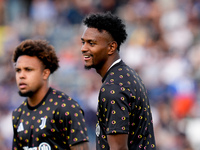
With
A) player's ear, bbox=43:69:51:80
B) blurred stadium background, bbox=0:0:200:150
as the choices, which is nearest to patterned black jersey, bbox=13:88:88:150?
player's ear, bbox=43:69:51:80

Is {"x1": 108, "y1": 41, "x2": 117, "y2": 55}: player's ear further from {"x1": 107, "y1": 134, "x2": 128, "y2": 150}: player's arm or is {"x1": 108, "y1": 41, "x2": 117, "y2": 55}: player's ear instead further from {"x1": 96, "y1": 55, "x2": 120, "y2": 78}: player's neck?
{"x1": 107, "y1": 134, "x2": 128, "y2": 150}: player's arm

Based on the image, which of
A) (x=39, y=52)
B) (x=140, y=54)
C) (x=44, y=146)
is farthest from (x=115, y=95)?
(x=140, y=54)

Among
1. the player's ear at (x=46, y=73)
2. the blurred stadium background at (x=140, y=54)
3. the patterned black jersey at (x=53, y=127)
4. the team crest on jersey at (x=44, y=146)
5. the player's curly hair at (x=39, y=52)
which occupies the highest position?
the blurred stadium background at (x=140, y=54)

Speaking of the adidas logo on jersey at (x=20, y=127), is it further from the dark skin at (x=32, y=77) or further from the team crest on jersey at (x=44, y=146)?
the team crest on jersey at (x=44, y=146)

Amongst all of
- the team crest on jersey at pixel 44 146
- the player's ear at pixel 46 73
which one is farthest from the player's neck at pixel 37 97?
the team crest on jersey at pixel 44 146

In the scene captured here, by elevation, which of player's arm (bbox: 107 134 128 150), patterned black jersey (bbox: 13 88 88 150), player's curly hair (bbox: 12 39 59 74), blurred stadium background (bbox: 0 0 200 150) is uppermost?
blurred stadium background (bbox: 0 0 200 150)

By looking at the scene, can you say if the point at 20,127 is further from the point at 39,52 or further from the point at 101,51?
the point at 101,51

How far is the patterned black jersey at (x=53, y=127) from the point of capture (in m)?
4.66

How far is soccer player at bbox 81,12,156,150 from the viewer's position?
3.61 metres

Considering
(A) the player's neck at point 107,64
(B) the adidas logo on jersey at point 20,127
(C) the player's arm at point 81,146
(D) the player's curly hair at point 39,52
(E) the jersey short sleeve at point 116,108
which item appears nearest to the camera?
(E) the jersey short sleeve at point 116,108

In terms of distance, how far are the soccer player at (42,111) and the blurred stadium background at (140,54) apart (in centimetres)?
374

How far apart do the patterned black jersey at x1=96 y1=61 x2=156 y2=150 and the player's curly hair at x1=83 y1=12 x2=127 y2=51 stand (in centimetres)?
27

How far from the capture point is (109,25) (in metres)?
3.96

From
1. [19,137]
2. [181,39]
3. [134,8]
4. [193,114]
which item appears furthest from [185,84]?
[19,137]
